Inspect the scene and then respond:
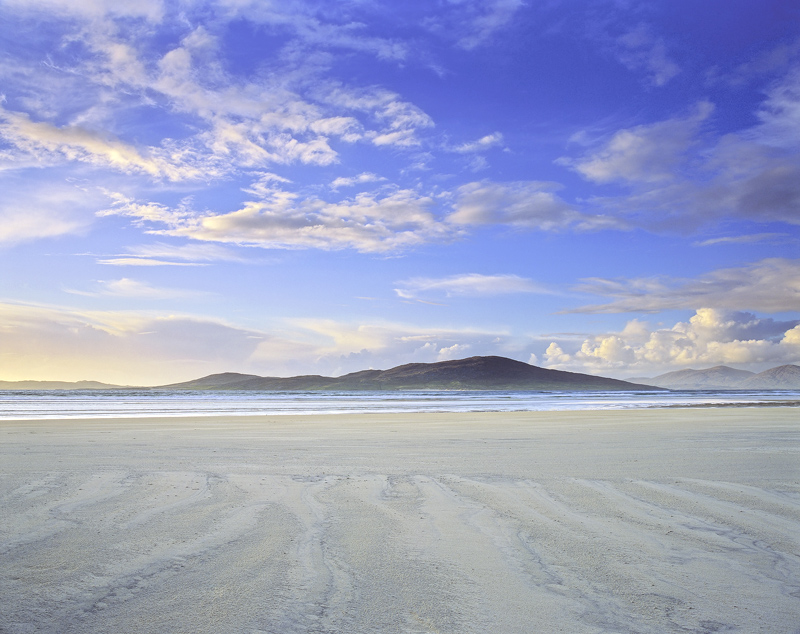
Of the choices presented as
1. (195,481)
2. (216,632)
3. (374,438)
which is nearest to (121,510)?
(195,481)

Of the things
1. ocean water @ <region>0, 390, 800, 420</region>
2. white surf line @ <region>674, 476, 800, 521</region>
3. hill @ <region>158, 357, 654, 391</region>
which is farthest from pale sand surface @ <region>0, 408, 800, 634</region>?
hill @ <region>158, 357, 654, 391</region>

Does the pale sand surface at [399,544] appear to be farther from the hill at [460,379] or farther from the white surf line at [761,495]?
the hill at [460,379]

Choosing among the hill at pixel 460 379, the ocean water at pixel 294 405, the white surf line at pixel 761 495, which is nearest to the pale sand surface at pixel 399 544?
the white surf line at pixel 761 495

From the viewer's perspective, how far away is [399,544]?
479cm

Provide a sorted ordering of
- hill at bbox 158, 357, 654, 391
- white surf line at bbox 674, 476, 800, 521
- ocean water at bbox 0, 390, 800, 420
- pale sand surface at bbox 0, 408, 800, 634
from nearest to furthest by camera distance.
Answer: pale sand surface at bbox 0, 408, 800, 634 < white surf line at bbox 674, 476, 800, 521 < ocean water at bbox 0, 390, 800, 420 < hill at bbox 158, 357, 654, 391

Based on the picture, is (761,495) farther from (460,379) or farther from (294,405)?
(460,379)

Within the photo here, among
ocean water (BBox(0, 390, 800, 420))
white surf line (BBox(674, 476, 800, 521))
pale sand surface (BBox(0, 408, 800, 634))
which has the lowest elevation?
ocean water (BBox(0, 390, 800, 420))

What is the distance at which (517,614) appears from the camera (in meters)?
3.38

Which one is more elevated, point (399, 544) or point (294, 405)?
point (399, 544)

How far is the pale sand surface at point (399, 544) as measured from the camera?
338 cm

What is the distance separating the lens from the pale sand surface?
3.38 meters

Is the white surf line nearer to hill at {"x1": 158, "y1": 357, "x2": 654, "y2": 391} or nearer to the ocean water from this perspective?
the ocean water

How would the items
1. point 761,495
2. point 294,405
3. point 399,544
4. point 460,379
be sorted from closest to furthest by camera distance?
point 399,544 < point 761,495 < point 294,405 < point 460,379

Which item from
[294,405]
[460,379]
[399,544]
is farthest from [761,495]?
[460,379]
